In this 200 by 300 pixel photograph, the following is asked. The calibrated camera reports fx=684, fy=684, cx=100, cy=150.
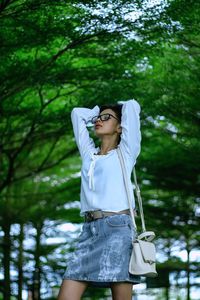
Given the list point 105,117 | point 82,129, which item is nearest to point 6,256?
point 82,129

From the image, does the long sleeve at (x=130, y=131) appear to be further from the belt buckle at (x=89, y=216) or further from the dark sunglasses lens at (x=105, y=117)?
the belt buckle at (x=89, y=216)

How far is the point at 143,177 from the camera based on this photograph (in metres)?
14.5

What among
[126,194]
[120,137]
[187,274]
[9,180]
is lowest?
[187,274]

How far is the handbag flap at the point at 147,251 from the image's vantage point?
13.6 feet

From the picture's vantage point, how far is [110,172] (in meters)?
4.30

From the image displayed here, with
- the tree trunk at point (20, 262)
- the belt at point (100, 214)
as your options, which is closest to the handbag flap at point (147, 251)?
the belt at point (100, 214)

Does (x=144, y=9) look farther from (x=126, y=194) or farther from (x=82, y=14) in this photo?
(x=126, y=194)

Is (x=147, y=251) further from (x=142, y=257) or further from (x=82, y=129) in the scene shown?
(x=82, y=129)

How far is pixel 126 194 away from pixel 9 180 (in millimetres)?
9054

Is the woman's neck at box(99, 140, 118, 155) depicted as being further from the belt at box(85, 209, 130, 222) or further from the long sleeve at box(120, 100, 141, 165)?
the belt at box(85, 209, 130, 222)

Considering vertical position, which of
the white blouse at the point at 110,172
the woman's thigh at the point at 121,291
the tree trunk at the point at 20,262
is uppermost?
the white blouse at the point at 110,172

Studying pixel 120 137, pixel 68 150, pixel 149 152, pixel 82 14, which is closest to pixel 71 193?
pixel 68 150

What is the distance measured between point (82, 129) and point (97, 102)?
606 centimetres

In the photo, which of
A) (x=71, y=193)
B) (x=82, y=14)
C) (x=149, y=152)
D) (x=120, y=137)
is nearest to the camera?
(x=120, y=137)
